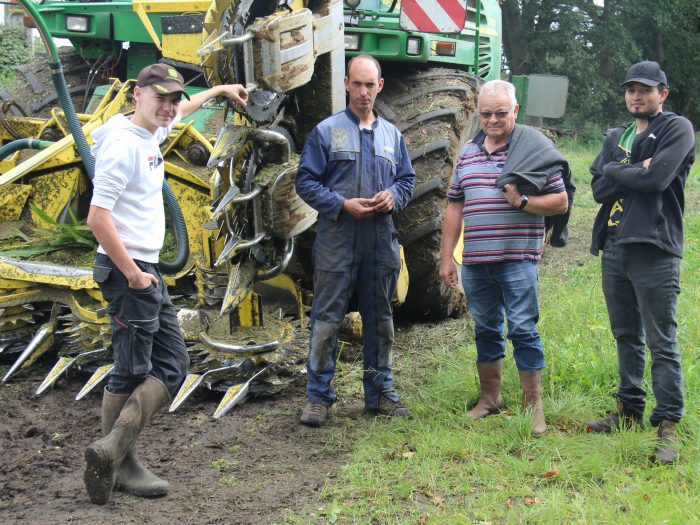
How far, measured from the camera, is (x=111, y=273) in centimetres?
347

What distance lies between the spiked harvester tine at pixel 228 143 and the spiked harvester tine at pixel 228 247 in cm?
38

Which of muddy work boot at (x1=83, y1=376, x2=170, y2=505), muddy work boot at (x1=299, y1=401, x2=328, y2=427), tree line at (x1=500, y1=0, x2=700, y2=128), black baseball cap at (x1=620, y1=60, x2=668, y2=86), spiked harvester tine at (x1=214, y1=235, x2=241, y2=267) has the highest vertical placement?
black baseball cap at (x1=620, y1=60, x2=668, y2=86)

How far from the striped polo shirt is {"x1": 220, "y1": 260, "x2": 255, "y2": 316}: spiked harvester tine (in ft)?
3.46

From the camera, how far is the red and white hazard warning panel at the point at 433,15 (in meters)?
5.10

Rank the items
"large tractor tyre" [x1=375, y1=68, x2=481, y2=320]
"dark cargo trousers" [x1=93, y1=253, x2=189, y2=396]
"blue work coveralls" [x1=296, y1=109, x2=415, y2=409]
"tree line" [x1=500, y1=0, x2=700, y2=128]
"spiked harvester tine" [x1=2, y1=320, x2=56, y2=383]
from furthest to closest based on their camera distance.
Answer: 1. "tree line" [x1=500, y1=0, x2=700, y2=128]
2. "large tractor tyre" [x1=375, y1=68, x2=481, y2=320]
3. "spiked harvester tine" [x1=2, y1=320, x2=56, y2=383]
4. "blue work coveralls" [x1=296, y1=109, x2=415, y2=409]
5. "dark cargo trousers" [x1=93, y1=253, x2=189, y2=396]

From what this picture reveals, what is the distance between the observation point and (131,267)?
335 centimetres

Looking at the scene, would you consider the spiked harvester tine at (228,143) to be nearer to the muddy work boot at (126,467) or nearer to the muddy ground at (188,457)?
the muddy work boot at (126,467)

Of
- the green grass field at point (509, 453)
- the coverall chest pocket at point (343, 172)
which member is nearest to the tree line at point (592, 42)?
the green grass field at point (509, 453)

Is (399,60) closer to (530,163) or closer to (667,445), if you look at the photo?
(530,163)

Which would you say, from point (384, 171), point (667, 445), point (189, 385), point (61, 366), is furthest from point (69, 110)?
point (667, 445)

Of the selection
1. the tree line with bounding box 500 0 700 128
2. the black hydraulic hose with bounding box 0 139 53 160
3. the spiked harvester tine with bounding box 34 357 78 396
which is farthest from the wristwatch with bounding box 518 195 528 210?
the tree line with bounding box 500 0 700 128

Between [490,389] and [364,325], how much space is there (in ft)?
2.28

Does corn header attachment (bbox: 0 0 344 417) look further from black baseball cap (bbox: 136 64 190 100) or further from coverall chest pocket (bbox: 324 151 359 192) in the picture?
black baseball cap (bbox: 136 64 190 100)

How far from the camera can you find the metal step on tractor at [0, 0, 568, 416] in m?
4.28
